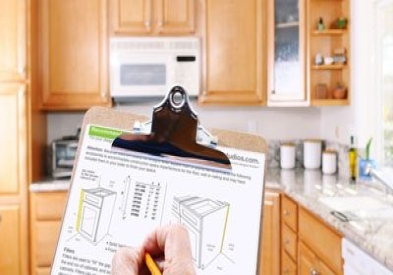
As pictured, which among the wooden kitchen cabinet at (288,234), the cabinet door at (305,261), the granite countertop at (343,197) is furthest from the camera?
the wooden kitchen cabinet at (288,234)

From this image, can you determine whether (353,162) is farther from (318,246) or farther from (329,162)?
(318,246)

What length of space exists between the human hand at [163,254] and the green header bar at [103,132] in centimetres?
13

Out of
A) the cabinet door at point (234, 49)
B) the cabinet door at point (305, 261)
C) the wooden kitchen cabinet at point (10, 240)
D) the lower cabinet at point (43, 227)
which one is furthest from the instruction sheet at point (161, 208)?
the cabinet door at point (234, 49)

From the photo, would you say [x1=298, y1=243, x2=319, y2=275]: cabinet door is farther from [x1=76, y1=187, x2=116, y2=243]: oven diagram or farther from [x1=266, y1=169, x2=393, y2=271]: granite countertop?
[x1=76, y1=187, x2=116, y2=243]: oven diagram

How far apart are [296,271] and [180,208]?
2.04 meters

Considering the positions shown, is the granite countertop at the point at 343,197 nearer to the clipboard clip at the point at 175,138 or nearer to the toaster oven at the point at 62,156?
the toaster oven at the point at 62,156

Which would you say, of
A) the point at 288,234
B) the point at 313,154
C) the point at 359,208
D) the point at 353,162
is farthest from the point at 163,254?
the point at 313,154

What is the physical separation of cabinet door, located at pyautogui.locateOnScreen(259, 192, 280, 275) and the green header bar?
2211 millimetres

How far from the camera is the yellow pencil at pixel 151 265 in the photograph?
371mm

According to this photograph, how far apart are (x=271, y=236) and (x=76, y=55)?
1813 millimetres

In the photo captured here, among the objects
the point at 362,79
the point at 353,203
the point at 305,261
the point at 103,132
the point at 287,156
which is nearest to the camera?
the point at 103,132

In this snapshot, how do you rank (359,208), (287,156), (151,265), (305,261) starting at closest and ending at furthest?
(151,265) → (359,208) → (305,261) → (287,156)

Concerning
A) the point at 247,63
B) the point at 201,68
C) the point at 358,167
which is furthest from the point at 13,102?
the point at 358,167

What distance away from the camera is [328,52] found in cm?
295
